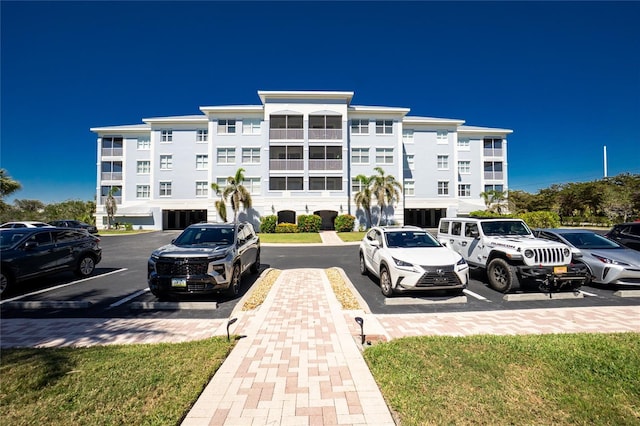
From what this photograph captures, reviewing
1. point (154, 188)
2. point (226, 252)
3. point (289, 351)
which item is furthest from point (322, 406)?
point (154, 188)

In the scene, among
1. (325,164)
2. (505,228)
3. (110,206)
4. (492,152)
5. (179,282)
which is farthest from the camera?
(492,152)

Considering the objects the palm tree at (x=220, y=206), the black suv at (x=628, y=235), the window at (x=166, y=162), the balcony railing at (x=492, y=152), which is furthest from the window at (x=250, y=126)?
the black suv at (x=628, y=235)

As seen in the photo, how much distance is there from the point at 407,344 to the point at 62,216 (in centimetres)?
5059

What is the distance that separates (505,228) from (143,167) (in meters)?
38.7

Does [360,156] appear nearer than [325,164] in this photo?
No

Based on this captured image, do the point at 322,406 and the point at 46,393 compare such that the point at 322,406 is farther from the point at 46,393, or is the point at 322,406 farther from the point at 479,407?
the point at 46,393

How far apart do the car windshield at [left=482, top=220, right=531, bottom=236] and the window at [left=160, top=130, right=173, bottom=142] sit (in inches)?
1367

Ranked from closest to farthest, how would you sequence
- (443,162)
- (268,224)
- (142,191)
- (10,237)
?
(10,237)
(268,224)
(443,162)
(142,191)

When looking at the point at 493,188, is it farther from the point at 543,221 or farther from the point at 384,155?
the point at 384,155

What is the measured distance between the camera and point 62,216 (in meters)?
38.3

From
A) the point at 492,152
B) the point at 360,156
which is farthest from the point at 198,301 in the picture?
the point at 492,152

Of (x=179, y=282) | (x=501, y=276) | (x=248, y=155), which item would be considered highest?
(x=248, y=155)

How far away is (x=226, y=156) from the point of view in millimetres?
31531

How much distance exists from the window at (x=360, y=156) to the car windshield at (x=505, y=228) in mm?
23520
